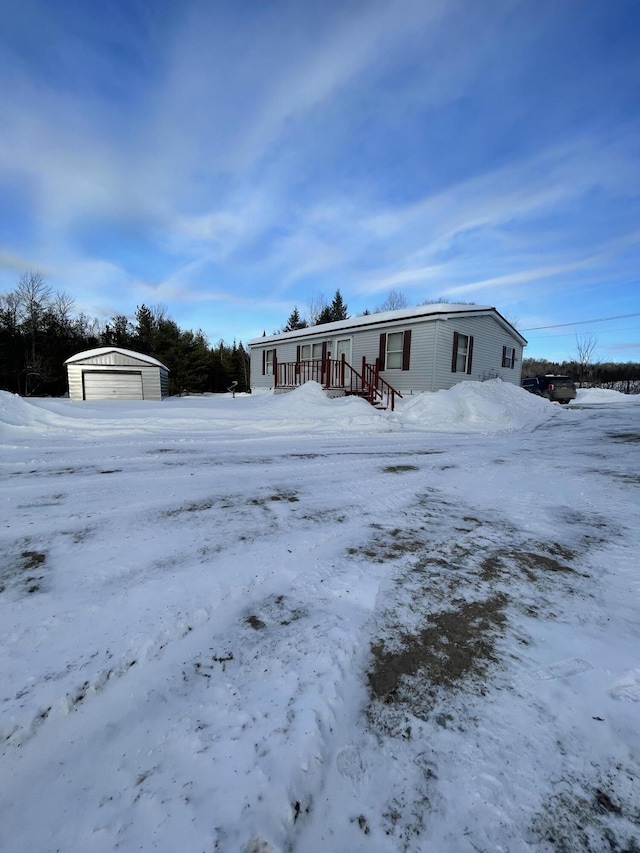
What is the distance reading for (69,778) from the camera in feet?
3.81

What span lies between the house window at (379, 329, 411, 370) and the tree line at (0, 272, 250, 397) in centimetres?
2000

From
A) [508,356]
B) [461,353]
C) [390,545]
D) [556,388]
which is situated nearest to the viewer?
[390,545]

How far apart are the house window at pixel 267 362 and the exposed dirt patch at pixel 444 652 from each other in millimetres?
20526

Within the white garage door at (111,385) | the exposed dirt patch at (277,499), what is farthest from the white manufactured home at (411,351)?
the exposed dirt patch at (277,499)

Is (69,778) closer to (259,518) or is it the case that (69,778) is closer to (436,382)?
(259,518)

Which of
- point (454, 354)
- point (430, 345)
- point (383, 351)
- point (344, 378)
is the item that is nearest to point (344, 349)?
point (383, 351)

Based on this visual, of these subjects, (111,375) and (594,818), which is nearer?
(594,818)

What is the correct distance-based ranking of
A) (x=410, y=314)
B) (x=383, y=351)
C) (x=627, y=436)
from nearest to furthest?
(x=627, y=436), (x=410, y=314), (x=383, y=351)

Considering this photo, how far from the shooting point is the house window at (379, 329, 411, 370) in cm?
1453

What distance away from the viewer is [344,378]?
47.8 ft

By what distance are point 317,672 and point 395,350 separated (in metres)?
14.5

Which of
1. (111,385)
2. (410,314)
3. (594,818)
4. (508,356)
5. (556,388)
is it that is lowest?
(594,818)

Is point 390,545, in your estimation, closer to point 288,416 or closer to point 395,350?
point 288,416

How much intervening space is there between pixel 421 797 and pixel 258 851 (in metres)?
0.48
